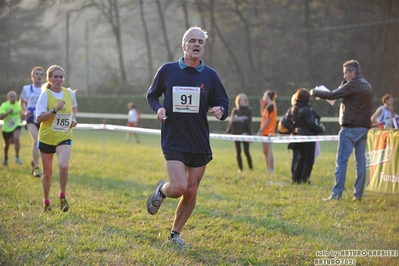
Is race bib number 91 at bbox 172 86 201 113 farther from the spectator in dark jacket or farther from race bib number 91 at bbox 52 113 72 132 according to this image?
the spectator in dark jacket

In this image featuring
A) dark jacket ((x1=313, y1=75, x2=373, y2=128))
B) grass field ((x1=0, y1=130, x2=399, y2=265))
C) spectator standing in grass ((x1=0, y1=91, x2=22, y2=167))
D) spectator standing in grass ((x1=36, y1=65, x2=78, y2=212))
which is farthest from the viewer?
spectator standing in grass ((x1=0, y1=91, x2=22, y2=167))

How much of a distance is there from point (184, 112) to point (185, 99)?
0.14 m

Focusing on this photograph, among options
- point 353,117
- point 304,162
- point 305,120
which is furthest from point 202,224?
point 305,120

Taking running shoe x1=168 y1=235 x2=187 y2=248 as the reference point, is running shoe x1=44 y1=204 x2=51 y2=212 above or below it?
below

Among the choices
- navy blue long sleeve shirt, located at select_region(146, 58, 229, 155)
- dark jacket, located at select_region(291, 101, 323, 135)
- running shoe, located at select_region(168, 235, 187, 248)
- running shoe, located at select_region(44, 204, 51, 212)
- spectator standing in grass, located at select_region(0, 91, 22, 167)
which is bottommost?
running shoe, located at select_region(44, 204, 51, 212)

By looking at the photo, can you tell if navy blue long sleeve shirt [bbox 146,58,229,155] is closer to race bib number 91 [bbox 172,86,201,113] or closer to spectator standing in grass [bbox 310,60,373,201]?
race bib number 91 [bbox 172,86,201,113]

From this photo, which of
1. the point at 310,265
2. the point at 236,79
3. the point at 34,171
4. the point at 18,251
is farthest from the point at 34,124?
the point at 236,79

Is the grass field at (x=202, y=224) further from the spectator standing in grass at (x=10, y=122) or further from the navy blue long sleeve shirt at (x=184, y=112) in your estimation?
the spectator standing in grass at (x=10, y=122)

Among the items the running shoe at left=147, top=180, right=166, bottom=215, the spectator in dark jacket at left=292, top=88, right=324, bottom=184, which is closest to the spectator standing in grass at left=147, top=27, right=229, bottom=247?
the running shoe at left=147, top=180, right=166, bottom=215

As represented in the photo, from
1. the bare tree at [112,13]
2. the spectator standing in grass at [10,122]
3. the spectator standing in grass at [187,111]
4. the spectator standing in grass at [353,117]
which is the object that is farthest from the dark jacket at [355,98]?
the bare tree at [112,13]

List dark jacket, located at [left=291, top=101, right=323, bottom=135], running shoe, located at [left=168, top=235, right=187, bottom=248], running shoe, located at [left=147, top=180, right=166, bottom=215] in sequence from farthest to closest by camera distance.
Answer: dark jacket, located at [left=291, top=101, right=323, bottom=135] → running shoe, located at [left=147, top=180, right=166, bottom=215] → running shoe, located at [left=168, top=235, right=187, bottom=248]

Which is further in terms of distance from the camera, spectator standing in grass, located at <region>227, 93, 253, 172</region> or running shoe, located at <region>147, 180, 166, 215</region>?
spectator standing in grass, located at <region>227, 93, 253, 172</region>

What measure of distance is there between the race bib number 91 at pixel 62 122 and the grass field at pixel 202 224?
1177 millimetres

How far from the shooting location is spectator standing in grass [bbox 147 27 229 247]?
5641 millimetres
